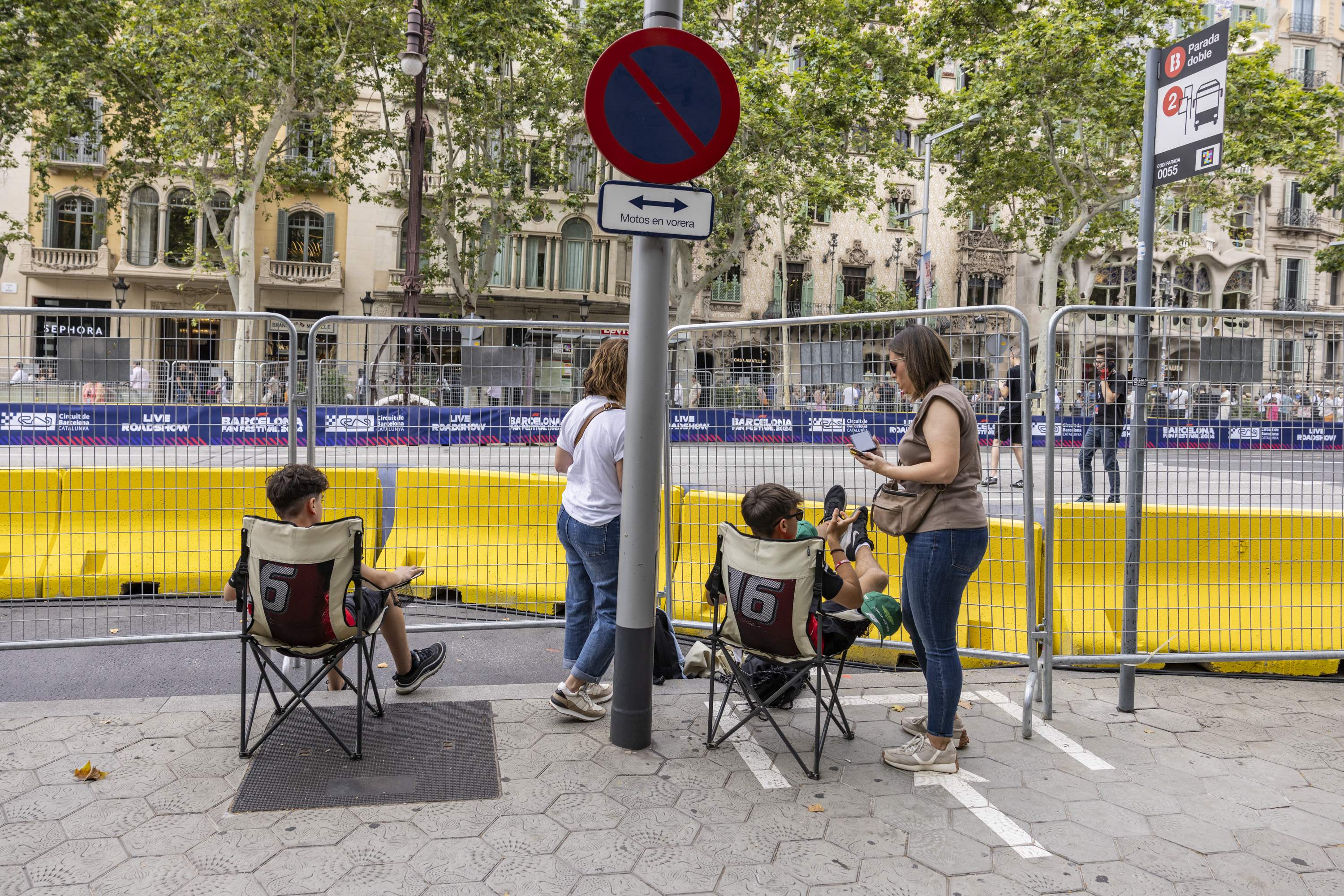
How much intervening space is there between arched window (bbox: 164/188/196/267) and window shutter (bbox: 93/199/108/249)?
1.96 m

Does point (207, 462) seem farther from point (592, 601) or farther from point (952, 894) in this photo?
point (952, 894)

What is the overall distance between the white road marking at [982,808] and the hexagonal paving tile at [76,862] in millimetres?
2797

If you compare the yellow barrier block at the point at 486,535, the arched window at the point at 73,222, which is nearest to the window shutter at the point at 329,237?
the arched window at the point at 73,222

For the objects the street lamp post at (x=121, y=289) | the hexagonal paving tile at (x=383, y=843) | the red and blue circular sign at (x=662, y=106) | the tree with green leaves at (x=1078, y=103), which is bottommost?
the hexagonal paving tile at (x=383, y=843)

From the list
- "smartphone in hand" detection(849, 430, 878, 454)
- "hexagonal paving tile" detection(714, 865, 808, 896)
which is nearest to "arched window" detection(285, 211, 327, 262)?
"smartphone in hand" detection(849, 430, 878, 454)

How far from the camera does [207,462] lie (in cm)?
518

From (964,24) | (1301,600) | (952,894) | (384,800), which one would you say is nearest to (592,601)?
(384,800)

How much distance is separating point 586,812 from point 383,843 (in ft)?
2.27

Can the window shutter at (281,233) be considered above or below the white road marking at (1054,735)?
above

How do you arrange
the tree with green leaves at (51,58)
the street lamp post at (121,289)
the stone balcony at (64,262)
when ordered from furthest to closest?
1. the stone balcony at (64,262)
2. the street lamp post at (121,289)
3. the tree with green leaves at (51,58)

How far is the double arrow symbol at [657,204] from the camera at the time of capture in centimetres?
353

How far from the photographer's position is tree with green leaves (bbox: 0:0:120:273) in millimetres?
21703

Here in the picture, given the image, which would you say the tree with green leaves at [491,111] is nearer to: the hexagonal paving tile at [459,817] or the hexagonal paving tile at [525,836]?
the hexagonal paving tile at [459,817]

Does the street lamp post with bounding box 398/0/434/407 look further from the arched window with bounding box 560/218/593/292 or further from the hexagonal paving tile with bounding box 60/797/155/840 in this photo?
the arched window with bounding box 560/218/593/292
